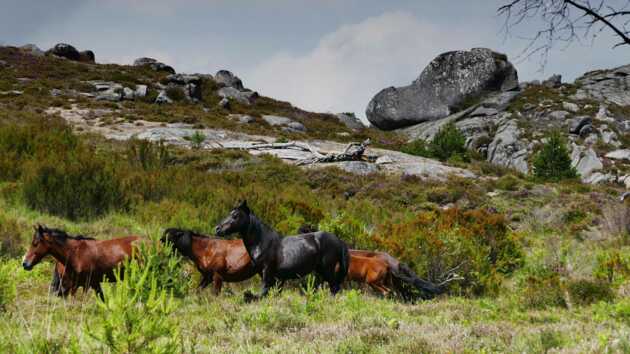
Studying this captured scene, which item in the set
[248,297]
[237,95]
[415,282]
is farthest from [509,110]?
[248,297]

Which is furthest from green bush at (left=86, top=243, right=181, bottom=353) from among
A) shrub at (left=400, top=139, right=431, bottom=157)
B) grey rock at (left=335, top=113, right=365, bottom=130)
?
grey rock at (left=335, top=113, right=365, bottom=130)

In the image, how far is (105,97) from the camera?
4047cm

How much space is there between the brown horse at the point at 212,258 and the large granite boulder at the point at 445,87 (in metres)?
54.6

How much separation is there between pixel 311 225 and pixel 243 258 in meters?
3.73

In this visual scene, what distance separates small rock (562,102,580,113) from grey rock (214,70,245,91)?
1252 inches

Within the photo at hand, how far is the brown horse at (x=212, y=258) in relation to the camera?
244 inches

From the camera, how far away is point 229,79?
57875mm

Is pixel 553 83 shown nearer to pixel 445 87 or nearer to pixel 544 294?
pixel 445 87

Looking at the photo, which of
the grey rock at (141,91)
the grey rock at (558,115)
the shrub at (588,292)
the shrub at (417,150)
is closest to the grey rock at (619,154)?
the grey rock at (558,115)

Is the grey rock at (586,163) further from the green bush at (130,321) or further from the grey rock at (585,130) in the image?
the green bush at (130,321)

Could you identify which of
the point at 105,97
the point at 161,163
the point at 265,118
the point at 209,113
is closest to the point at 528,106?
the point at 265,118

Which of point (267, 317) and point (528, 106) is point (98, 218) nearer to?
point (267, 317)

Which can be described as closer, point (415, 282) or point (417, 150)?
point (415, 282)

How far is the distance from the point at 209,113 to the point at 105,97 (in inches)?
306
